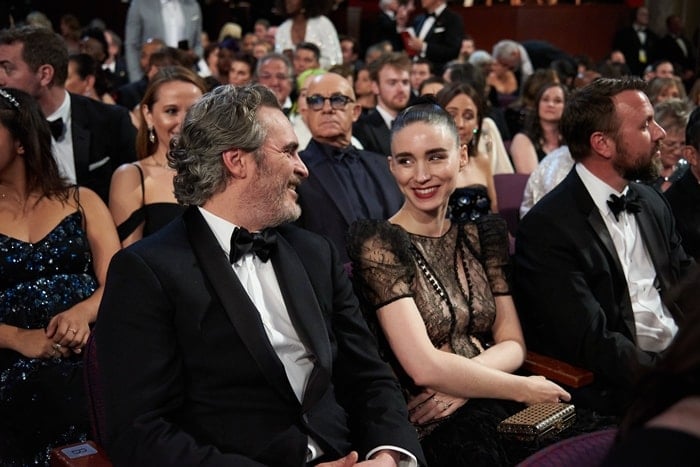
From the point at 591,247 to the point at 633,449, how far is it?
2.18 m

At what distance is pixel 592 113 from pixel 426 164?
0.81 m

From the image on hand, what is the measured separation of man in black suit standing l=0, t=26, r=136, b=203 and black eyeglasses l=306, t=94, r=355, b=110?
93 cm

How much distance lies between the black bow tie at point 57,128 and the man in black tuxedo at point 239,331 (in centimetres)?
207

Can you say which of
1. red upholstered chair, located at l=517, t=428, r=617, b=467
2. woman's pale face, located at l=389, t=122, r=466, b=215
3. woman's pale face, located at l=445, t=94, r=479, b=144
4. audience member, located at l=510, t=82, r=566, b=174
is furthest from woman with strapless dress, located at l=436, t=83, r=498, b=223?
red upholstered chair, located at l=517, t=428, r=617, b=467

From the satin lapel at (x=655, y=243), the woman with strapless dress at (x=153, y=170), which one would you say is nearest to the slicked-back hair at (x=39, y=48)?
the woman with strapless dress at (x=153, y=170)

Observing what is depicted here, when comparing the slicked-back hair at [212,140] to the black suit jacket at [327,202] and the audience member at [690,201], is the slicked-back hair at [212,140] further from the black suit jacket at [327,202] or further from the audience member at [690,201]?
the audience member at [690,201]

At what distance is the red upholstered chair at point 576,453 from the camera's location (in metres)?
1.28

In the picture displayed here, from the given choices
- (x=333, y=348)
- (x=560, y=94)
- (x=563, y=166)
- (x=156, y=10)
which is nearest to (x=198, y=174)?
(x=333, y=348)

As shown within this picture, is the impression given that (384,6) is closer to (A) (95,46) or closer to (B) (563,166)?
(A) (95,46)

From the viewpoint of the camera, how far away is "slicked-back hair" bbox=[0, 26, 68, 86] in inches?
162

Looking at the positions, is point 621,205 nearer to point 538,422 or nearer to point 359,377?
point 538,422

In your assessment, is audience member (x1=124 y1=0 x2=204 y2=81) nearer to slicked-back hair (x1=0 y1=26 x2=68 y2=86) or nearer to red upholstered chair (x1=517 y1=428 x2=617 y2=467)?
slicked-back hair (x1=0 y1=26 x2=68 y2=86)

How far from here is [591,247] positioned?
2.98m

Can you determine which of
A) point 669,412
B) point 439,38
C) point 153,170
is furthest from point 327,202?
point 439,38
